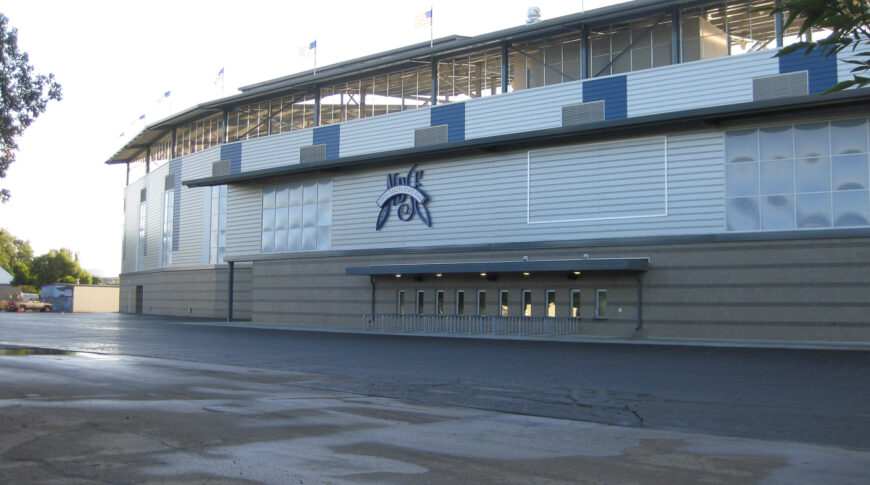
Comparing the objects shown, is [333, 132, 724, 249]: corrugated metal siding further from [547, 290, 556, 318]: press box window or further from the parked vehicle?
the parked vehicle

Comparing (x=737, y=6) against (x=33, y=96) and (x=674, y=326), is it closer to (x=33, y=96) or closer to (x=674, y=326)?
(x=674, y=326)

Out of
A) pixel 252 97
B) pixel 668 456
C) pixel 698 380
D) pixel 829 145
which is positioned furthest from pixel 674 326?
pixel 252 97

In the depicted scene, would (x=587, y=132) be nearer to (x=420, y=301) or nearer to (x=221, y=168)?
(x=420, y=301)

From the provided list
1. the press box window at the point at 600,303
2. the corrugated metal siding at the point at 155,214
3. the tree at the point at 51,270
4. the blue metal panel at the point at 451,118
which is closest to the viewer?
the press box window at the point at 600,303

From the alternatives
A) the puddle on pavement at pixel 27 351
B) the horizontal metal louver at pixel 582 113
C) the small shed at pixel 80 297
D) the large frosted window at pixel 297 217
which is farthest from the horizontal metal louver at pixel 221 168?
the small shed at pixel 80 297

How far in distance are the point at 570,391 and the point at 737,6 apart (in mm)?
22104

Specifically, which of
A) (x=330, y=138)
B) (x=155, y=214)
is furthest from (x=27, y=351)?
(x=155, y=214)

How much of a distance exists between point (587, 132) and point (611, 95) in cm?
211

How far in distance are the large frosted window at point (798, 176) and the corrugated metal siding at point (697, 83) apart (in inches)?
64.5

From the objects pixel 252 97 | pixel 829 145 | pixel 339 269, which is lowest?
pixel 339 269

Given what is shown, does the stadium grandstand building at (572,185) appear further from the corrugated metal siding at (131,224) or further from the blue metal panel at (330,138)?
the corrugated metal siding at (131,224)

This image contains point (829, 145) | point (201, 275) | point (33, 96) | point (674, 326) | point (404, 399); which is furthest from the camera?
point (201, 275)

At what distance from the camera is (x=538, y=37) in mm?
33625

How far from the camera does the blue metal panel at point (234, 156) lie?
4294cm
